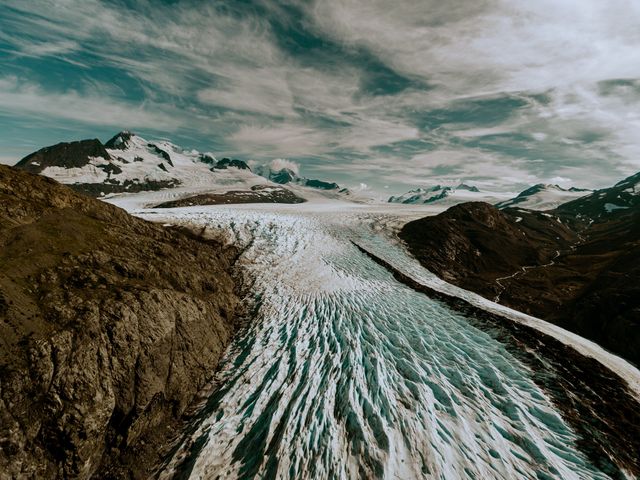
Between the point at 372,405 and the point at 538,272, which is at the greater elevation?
the point at 372,405

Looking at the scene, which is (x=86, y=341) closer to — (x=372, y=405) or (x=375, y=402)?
(x=372, y=405)

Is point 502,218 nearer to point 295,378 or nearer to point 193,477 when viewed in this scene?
point 295,378

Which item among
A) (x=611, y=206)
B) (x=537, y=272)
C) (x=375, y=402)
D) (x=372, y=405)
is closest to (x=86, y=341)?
(x=372, y=405)

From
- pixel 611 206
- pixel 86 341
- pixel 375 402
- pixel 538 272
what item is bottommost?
pixel 538 272

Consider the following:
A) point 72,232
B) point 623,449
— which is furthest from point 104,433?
point 623,449

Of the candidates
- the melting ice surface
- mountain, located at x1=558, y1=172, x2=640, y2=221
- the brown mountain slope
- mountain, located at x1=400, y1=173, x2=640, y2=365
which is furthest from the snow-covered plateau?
mountain, located at x1=558, y1=172, x2=640, y2=221

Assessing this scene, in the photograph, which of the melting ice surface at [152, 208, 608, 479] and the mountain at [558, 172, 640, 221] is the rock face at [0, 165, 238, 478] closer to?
the melting ice surface at [152, 208, 608, 479]

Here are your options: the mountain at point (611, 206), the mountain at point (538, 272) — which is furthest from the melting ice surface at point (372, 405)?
the mountain at point (611, 206)
